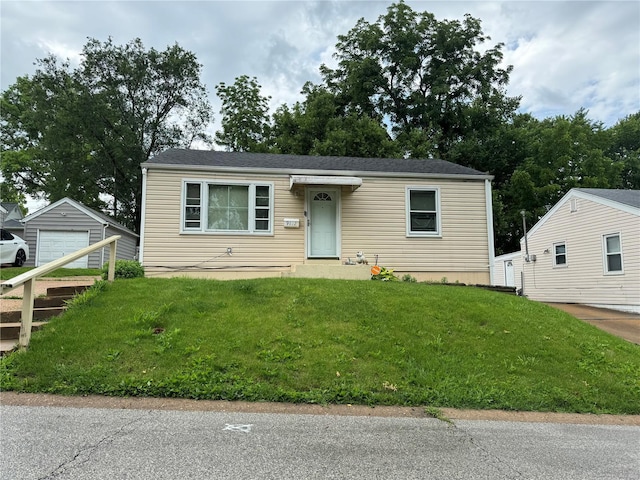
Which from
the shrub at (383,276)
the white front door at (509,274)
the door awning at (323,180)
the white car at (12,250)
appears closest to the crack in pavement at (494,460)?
the shrub at (383,276)

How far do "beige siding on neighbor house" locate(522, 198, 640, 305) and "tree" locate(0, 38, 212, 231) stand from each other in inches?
864

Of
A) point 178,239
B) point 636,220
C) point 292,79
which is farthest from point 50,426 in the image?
point 292,79

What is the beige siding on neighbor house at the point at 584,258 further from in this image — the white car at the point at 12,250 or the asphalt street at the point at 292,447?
the white car at the point at 12,250

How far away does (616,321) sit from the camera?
10.6 metres

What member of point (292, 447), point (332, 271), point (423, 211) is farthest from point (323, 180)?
point (292, 447)

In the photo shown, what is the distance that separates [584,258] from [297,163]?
10.6 m

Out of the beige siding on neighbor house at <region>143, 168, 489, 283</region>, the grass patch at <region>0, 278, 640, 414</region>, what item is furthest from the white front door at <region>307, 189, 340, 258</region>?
the grass patch at <region>0, 278, 640, 414</region>

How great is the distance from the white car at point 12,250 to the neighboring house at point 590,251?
68.3ft

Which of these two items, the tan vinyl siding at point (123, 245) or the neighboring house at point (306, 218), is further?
the tan vinyl siding at point (123, 245)

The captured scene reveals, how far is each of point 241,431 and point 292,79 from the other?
2576 centimetres

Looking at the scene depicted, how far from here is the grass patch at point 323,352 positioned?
181 inches

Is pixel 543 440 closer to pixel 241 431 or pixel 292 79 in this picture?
pixel 241 431

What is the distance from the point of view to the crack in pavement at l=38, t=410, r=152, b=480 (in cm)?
269

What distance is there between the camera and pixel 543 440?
3.73 meters
